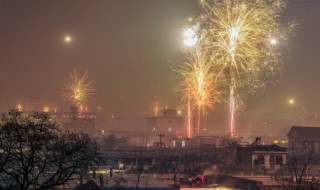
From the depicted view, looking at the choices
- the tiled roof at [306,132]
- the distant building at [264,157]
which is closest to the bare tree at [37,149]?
the distant building at [264,157]

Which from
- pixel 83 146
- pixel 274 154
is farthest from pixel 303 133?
pixel 83 146

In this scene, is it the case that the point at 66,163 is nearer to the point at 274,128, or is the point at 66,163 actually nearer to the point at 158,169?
the point at 158,169

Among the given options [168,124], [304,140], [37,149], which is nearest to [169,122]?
[168,124]

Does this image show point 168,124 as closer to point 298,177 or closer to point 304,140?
point 304,140

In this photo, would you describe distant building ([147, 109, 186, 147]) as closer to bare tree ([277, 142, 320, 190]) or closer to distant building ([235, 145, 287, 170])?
bare tree ([277, 142, 320, 190])

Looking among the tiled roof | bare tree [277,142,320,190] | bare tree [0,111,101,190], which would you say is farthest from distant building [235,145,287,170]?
bare tree [0,111,101,190]
